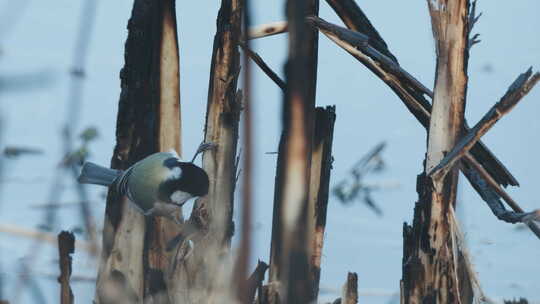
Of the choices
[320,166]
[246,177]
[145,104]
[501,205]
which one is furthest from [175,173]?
[246,177]

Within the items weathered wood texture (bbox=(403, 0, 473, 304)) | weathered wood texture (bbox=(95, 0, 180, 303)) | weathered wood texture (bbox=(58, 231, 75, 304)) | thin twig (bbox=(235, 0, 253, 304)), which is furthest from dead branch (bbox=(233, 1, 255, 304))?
weathered wood texture (bbox=(95, 0, 180, 303))

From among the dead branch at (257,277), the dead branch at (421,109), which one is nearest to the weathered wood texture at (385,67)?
the dead branch at (421,109)

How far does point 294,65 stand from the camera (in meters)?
0.16

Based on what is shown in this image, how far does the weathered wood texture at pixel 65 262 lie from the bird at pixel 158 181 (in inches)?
14.1

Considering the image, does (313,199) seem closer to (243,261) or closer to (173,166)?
(173,166)

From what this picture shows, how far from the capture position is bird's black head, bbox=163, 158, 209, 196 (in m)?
1.01

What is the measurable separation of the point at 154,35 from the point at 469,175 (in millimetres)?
482

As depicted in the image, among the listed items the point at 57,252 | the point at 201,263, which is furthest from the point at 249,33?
the point at 201,263

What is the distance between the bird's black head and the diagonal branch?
1.23ft

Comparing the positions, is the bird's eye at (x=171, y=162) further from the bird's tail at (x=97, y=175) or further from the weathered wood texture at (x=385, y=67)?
the weathered wood texture at (x=385, y=67)

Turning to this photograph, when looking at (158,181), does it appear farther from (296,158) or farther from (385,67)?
(296,158)

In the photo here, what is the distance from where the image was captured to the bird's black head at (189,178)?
3.33ft

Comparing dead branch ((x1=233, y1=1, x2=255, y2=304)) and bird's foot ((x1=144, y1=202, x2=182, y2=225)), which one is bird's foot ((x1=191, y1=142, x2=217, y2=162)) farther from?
dead branch ((x1=233, y1=1, x2=255, y2=304))

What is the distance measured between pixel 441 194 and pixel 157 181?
0.54m
